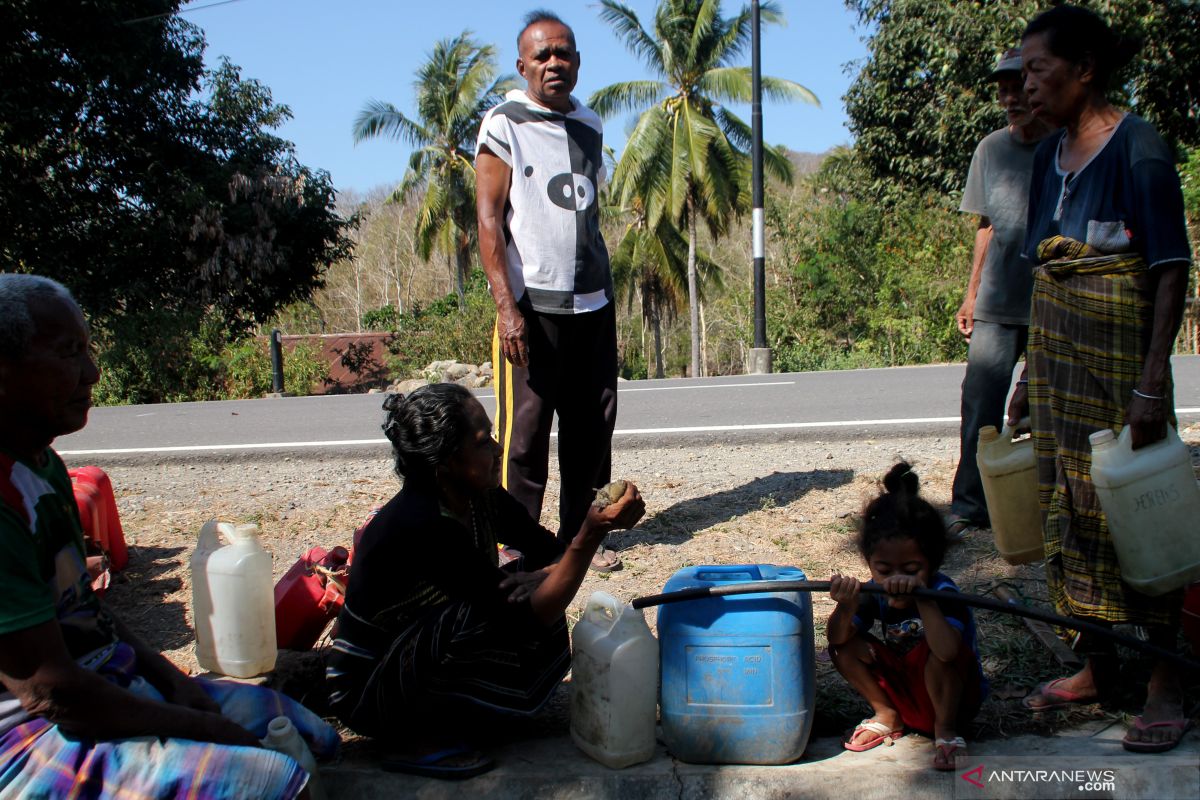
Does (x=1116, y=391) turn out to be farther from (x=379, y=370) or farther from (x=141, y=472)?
(x=379, y=370)

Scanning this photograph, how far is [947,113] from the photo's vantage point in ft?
59.4

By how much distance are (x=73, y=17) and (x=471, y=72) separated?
17311 millimetres

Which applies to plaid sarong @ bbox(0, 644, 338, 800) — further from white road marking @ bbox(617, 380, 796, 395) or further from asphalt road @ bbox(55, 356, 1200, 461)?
white road marking @ bbox(617, 380, 796, 395)

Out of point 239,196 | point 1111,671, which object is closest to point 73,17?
point 239,196

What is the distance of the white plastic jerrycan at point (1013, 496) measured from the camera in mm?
3412

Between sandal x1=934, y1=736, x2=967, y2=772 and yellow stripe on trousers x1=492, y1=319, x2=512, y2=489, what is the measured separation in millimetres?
1901

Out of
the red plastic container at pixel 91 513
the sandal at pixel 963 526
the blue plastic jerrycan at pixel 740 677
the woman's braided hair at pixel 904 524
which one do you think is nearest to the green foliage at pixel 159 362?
the red plastic container at pixel 91 513

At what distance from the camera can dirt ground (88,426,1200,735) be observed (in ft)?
10.2

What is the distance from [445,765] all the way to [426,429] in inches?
33.2

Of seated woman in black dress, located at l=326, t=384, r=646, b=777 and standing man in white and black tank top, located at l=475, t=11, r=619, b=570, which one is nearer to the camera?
seated woman in black dress, located at l=326, t=384, r=646, b=777

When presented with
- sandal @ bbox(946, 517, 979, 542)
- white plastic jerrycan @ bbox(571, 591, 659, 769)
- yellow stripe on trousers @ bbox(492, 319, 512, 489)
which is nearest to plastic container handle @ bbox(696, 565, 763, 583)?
white plastic jerrycan @ bbox(571, 591, 659, 769)

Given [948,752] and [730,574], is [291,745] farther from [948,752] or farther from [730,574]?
[948,752]

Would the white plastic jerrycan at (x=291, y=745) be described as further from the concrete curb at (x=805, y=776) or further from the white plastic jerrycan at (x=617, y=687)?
the white plastic jerrycan at (x=617, y=687)

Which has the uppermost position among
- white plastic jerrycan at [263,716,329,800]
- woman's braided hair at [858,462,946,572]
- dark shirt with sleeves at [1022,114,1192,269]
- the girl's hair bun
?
dark shirt with sleeves at [1022,114,1192,269]
